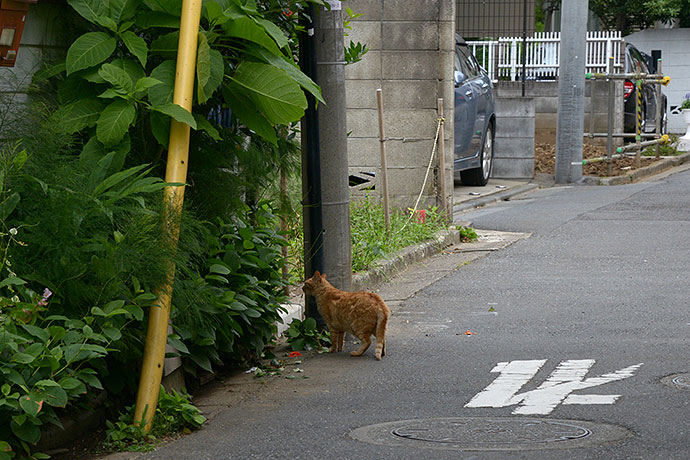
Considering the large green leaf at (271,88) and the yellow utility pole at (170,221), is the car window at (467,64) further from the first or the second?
the yellow utility pole at (170,221)

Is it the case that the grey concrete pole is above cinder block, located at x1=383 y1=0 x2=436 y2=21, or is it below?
below

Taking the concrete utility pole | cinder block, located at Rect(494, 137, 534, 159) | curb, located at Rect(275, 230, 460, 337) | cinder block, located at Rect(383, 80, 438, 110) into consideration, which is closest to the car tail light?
the concrete utility pole

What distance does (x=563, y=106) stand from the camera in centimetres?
1714

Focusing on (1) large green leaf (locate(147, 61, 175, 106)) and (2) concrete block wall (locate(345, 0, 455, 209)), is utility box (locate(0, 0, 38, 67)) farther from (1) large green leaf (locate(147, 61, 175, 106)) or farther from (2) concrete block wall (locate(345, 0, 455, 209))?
(2) concrete block wall (locate(345, 0, 455, 209))

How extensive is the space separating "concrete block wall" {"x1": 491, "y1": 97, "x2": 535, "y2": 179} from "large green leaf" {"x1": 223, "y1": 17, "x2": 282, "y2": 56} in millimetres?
13150

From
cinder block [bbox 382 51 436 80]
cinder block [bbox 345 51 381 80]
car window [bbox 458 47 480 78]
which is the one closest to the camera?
cinder block [bbox 382 51 436 80]

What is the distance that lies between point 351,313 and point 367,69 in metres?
6.11

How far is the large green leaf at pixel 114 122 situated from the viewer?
176 inches

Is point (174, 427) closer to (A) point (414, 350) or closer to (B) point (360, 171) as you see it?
(A) point (414, 350)

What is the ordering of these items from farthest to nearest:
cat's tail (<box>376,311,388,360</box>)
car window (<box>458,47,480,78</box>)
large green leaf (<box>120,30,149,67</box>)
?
car window (<box>458,47,480,78</box>) < cat's tail (<box>376,311,388,360</box>) < large green leaf (<box>120,30,149,67</box>)

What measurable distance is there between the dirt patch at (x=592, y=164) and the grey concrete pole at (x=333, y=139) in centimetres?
1234

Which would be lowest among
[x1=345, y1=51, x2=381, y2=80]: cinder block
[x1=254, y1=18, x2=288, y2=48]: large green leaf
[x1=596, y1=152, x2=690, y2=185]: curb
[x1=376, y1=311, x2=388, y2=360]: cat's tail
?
[x1=376, y1=311, x2=388, y2=360]: cat's tail

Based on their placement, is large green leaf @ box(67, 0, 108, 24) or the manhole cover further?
the manhole cover

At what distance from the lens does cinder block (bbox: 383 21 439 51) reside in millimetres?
11430
